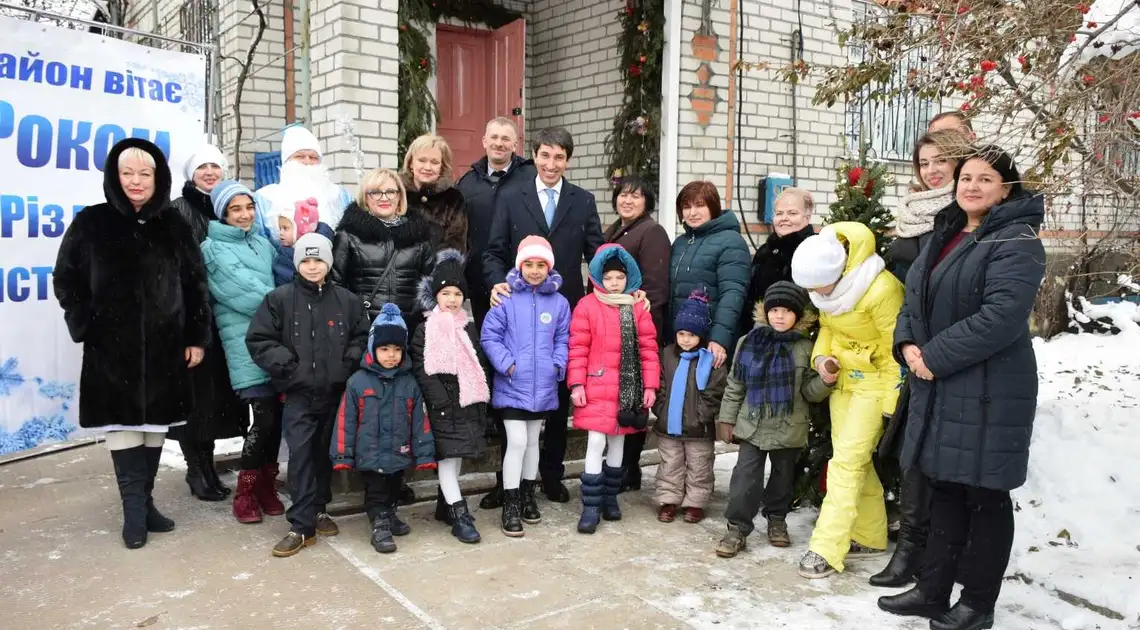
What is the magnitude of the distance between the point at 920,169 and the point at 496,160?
7.21ft

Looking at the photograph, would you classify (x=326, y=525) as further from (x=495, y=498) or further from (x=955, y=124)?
(x=955, y=124)

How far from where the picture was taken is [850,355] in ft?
11.9

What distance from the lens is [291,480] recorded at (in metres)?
3.81

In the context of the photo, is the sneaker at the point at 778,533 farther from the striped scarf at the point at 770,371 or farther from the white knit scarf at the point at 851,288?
the white knit scarf at the point at 851,288

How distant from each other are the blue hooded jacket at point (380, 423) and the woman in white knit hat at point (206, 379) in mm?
811

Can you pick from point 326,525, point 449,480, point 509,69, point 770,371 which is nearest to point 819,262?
point 770,371

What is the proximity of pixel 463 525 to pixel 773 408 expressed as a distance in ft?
5.16

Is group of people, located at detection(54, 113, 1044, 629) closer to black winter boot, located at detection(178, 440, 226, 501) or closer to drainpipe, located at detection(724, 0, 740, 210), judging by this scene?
black winter boot, located at detection(178, 440, 226, 501)

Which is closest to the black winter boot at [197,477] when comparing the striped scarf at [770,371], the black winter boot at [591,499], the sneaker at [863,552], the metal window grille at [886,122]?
the black winter boot at [591,499]

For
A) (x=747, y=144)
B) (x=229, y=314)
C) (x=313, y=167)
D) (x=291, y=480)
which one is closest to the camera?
(x=291, y=480)

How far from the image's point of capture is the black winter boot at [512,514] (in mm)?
4027

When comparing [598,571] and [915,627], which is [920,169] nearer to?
[915,627]

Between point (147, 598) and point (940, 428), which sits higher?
point (940, 428)

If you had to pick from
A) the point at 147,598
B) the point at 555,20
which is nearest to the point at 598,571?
the point at 147,598
